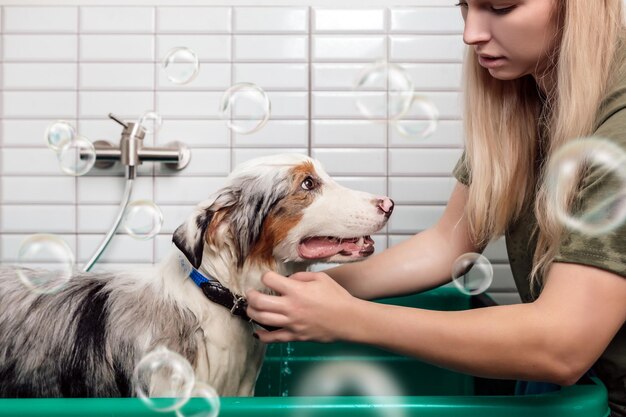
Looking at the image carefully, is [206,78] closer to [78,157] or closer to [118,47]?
[118,47]

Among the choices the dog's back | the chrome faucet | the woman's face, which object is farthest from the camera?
the chrome faucet

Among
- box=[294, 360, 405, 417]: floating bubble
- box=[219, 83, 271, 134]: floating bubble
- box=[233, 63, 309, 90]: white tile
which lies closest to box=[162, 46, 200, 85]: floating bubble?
box=[219, 83, 271, 134]: floating bubble

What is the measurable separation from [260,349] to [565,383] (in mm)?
572

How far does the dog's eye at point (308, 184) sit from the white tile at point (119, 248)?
0.99 m

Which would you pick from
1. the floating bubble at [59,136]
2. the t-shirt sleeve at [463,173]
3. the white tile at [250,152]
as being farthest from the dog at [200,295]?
the white tile at [250,152]

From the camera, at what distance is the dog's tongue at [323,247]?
111cm

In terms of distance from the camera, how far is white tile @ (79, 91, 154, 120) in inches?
77.1

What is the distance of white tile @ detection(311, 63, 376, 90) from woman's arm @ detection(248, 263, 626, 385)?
47.8 inches

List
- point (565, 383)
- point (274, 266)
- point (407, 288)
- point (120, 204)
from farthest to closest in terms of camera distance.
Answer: point (120, 204), point (407, 288), point (274, 266), point (565, 383)

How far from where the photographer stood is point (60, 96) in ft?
6.47

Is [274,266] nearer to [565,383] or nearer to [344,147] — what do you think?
[565,383]

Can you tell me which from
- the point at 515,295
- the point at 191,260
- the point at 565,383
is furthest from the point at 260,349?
the point at 515,295

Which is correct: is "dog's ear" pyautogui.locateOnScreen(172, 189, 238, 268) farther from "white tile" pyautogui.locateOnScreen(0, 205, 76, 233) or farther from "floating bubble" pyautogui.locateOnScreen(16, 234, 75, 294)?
"white tile" pyautogui.locateOnScreen(0, 205, 76, 233)

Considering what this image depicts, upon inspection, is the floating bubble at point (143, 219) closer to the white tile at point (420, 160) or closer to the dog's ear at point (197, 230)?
the dog's ear at point (197, 230)
